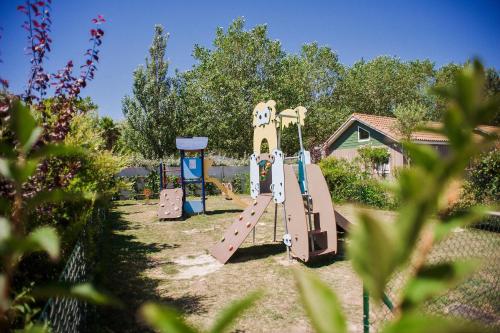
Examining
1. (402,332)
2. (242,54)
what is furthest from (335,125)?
(402,332)

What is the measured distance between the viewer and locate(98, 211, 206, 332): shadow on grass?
458 centimetres

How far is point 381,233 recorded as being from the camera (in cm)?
33

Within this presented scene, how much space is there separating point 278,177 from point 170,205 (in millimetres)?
6864

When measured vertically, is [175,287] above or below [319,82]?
below

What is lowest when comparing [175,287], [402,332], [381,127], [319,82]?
[175,287]

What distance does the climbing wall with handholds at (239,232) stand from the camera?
24.5ft

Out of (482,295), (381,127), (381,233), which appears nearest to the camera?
(381,233)

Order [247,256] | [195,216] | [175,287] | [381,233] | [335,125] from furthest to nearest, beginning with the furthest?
1. [335,125]
2. [195,216]
3. [247,256]
4. [175,287]
5. [381,233]

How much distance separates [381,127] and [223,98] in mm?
14274

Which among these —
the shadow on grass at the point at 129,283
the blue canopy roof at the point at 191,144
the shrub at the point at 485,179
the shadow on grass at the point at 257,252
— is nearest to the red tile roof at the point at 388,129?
the shrub at the point at 485,179

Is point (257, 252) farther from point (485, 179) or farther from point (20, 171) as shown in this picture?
point (20, 171)

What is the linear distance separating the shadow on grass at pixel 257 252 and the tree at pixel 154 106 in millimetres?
23926

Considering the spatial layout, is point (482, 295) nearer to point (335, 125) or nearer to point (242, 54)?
point (242, 54)

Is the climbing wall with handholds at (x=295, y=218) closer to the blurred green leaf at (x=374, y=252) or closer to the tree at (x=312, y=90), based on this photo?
the blurred green leaf at (x=374, y=252)
